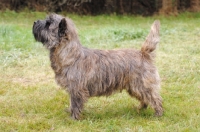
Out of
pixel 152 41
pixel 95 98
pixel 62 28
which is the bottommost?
pixel 95 98

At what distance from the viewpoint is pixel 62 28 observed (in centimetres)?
567

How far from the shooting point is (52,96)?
7156 mm

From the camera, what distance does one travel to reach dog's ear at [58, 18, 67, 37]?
5.61 meters

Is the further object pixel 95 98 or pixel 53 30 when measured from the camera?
pixel 95 98

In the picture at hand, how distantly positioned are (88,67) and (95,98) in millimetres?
1328

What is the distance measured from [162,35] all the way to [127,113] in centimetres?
788

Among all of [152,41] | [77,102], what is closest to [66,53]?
[77,102]

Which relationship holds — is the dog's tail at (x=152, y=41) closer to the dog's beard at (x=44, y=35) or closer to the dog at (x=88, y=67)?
the dog at (x=88, y=67)

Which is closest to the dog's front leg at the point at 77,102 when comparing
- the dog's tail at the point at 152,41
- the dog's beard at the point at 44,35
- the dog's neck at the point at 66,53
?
the dog's neck at the point at 66,53

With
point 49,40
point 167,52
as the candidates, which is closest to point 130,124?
point 49,40

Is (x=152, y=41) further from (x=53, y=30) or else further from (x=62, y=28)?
(x=53, y=30)

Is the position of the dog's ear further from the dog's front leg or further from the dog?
the dog's front leg

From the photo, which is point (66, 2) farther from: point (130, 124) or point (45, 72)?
point (130, 124)

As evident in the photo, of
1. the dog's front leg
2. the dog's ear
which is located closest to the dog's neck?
the dog's ear
